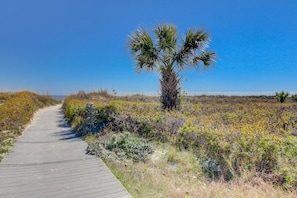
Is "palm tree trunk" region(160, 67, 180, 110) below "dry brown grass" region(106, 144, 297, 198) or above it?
above

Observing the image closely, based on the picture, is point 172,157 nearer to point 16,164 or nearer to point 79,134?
point 16,164

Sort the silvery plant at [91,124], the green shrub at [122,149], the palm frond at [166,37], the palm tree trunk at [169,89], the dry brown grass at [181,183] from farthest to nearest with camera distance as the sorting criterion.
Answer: the palm frond at [166,37], the palm tree trunk at [169,89], the silvery plant at [91,124], the green shrub at [122,149], the dry brown grass at [181,183]

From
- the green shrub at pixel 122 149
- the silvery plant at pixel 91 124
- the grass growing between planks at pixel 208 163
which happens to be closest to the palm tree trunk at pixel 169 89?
the silvery plant at pixel 91 124

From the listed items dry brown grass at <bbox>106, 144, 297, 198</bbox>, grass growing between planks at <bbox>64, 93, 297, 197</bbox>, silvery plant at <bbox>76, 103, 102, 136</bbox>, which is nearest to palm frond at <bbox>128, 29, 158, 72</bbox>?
silvery plant at <bbox>76, 103, 102, 136</bbox>

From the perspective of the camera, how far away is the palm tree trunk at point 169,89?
34.8 feet

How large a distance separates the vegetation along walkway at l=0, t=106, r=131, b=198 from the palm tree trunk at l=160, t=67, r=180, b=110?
5.20 m

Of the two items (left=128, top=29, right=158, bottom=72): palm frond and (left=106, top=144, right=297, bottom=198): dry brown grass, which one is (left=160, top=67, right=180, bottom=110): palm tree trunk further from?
(left=106, top=144, right=297, bottom=198): dry brown grass

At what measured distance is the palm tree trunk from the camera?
10594mm

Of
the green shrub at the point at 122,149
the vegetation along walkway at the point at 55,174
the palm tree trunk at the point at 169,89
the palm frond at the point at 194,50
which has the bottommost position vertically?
the vegetation along walkway at the point at 55,174

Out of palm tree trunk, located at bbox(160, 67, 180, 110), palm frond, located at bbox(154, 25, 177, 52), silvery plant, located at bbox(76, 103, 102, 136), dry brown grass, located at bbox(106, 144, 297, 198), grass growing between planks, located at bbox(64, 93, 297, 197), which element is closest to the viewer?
dry brown grass, located at bbox(106, 144, 297, 198)

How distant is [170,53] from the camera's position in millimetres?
11008

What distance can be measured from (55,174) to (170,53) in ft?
26.8

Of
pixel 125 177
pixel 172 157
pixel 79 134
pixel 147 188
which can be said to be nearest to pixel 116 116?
pixel 79 134

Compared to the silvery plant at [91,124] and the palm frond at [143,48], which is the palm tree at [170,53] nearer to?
the palm frond at [143,48]
